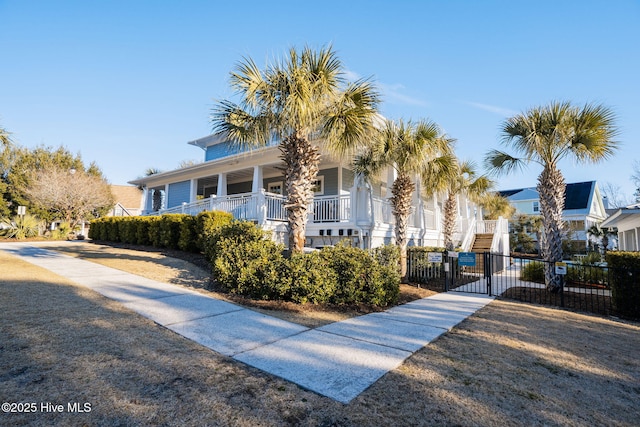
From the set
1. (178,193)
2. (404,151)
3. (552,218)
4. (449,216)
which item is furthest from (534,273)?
(178,193)

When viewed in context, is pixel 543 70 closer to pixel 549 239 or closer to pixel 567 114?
pixel 567 114

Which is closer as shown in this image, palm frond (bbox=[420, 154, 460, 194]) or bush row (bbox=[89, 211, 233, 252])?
palm frond (bbox=[420, 154, 460, 194])

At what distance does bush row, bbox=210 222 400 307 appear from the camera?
21.8 feet

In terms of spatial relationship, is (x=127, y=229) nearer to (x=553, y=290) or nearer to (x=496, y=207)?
(x=553, y=290)

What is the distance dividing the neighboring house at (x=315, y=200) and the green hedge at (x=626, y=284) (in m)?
6.74

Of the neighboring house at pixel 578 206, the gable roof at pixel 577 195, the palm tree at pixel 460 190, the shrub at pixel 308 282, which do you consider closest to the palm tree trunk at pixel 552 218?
the palm tree at pixel 460 190

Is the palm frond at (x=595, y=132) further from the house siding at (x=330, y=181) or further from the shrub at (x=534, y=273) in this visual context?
the house siding at (x=330, y=181)

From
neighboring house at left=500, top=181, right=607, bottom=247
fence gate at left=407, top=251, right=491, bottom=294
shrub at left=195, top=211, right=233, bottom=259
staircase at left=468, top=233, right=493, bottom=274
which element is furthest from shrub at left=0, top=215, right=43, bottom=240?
neighboring house at left=500, top=181, right=607, bottom=247

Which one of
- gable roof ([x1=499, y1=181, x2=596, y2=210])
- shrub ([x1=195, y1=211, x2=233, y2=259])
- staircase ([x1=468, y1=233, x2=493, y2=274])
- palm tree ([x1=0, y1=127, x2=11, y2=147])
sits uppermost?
gable roof ([x1=499, y1=181, x2=596, y2=210])

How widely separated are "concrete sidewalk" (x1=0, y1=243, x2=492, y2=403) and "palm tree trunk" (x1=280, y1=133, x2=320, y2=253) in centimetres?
262

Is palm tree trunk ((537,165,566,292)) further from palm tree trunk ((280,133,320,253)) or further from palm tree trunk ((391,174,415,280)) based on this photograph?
palm tree trunk ((280,133,320,253))

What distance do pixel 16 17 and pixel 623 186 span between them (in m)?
59.9

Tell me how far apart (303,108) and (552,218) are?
8801 mm

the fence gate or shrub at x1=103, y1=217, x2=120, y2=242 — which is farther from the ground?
shrub at x1=103, y1=217, x2=120, y2=242
